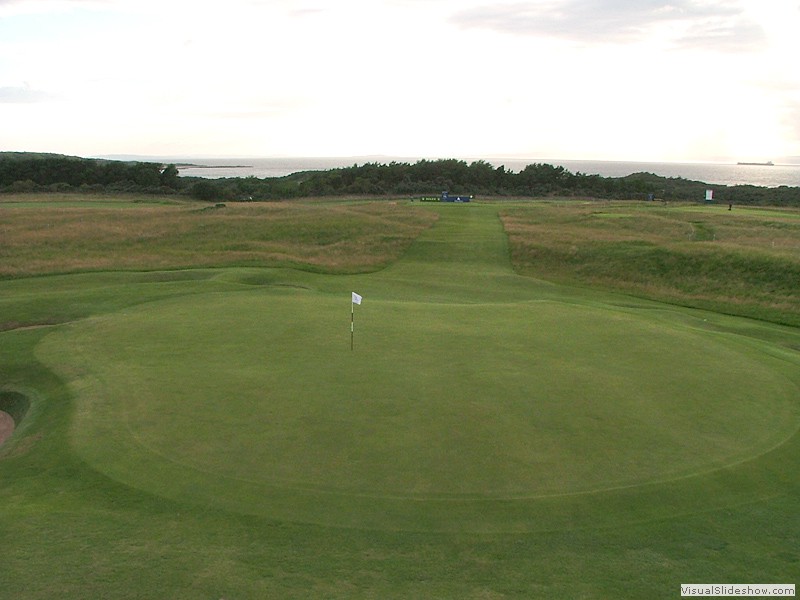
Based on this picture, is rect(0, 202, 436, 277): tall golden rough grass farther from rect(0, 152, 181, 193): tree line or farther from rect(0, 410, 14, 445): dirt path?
rect(0, 152, 181, 193): tree line

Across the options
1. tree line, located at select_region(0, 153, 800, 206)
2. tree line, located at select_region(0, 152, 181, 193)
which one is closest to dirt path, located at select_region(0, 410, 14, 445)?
tree line, located at select_region(0, 153, 800, 206)

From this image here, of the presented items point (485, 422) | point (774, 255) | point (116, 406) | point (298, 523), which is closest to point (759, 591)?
point (485, 422)

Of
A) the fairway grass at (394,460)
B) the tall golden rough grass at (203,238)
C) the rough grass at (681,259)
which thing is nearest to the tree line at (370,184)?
the tall golden rough grass at (203,238)

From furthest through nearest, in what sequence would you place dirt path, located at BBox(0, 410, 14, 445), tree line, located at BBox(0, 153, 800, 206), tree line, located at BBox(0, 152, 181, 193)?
1. tree line, located at BBox(0, 152, 181, 193)
2. tree line, located at BBox(0, 153, 800, 206)
3. dirt path, located at BBox(0, 410, 14, 445)

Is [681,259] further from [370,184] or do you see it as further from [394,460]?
[370,184]

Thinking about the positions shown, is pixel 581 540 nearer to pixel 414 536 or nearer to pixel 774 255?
pixel 414 536

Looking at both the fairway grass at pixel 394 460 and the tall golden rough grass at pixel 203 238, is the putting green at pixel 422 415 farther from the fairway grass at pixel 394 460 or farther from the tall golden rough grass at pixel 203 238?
the tall golden rough grass at pixel 203 238
